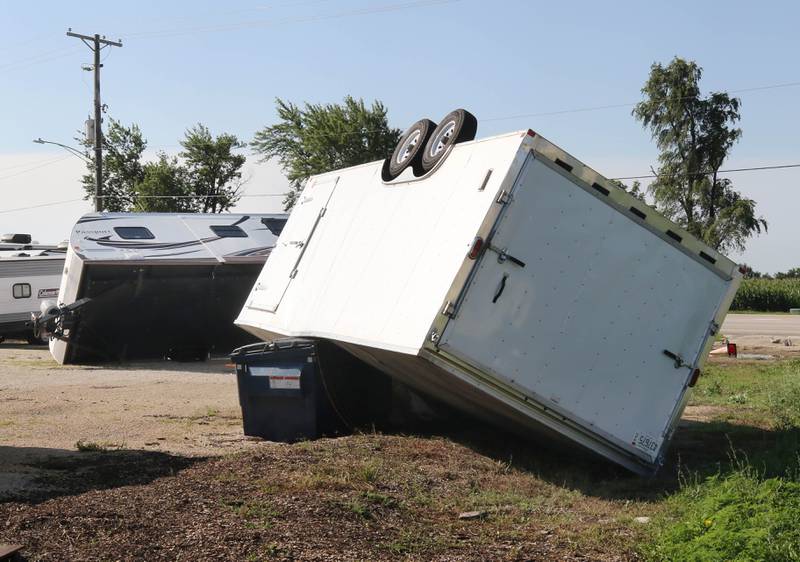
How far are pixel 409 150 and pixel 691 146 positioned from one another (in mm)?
41240

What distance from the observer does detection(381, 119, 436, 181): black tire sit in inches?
424

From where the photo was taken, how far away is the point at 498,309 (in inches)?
327

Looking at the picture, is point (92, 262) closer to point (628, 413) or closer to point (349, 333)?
point (349, 333)

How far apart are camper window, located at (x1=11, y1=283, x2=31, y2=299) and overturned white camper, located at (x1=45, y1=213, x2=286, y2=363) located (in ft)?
20.0

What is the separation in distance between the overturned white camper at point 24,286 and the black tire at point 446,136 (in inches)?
807

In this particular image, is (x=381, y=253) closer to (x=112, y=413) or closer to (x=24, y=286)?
(x=112, y=413)

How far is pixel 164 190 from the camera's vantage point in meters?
59.6

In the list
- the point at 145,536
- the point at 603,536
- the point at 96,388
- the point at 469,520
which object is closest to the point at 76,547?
the point at 145,536

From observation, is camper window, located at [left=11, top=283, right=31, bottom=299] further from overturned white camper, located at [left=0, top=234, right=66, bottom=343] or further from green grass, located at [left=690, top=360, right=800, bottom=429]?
green grass, located at [left=690, top=360, right=800, bottom=429]

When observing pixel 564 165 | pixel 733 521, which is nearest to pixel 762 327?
pixel 564 165

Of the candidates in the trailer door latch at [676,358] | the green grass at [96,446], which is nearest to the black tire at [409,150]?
the trailer door latch at [676,358]

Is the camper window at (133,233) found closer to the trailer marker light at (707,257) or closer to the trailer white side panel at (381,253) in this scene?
the trailer white side panel at (381,253)

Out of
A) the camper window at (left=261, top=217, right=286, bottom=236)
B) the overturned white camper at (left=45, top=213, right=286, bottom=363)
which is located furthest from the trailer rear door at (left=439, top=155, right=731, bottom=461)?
the camper window at (left=261, top=217, right=286, bottom=236)

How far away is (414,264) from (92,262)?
42.6 feet
